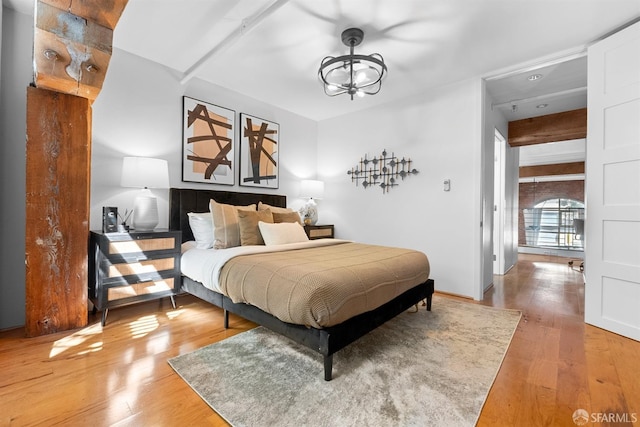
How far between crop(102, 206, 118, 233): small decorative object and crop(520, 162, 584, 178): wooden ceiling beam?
402 inches

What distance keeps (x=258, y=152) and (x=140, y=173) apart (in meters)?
1.72

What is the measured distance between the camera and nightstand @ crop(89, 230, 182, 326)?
2416mm

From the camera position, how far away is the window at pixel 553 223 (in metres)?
8.31

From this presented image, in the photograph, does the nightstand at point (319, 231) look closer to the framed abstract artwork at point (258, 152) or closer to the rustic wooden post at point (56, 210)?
the framed abstract artwork at point (258, 152)

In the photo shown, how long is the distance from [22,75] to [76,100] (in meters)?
0.51

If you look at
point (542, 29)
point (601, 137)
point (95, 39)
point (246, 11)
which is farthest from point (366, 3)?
point (601, 137)

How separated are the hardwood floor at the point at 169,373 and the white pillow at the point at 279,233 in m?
0.86

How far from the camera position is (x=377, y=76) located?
2.74 metres

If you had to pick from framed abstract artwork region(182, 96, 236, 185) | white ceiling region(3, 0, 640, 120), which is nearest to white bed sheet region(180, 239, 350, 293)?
framed abstract artwork region(182, 96, 236, 185)

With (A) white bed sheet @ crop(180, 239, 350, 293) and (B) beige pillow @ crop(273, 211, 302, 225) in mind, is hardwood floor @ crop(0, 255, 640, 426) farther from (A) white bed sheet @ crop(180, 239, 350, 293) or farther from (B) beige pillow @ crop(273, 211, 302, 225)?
(B) beige pillow @ crop(273, 211, 302, 225)

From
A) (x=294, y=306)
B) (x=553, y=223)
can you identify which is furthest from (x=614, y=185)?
(x=553, y=223)

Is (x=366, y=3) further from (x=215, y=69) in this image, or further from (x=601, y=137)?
(x=601, y=137)

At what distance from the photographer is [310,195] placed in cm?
461

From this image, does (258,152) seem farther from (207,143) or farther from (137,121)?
(137,121)
